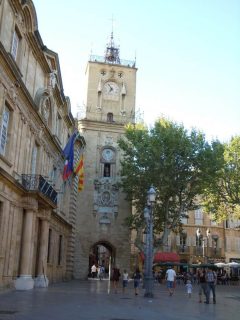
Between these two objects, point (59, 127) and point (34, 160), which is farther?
point (59, 127)

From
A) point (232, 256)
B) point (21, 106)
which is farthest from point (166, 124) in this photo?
point (232, 256)

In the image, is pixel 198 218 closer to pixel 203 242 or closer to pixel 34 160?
pixel 203 242

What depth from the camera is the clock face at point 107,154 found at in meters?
42.3

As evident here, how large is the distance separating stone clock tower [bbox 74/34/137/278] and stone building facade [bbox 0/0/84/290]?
465 inches

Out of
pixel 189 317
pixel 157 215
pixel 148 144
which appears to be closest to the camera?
pixel 189 317

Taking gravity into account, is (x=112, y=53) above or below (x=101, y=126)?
above

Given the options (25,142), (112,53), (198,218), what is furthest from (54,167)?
(198,218)

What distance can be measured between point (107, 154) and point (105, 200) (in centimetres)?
465

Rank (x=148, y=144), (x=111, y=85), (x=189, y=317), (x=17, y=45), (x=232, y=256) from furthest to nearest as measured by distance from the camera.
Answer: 1. (x=232, y=256)
2. (x=111, y=85)
3. (x=148, y=144)
4. (x=17, y=45)
5. (x=189, y=317)

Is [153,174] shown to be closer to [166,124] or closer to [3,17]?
[166,124]

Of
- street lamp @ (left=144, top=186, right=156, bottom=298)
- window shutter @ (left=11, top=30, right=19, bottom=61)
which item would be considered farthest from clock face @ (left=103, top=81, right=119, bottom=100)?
street lamp @ (left=144, top=186, right=156, bottom=298)

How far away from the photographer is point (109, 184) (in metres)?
41.6

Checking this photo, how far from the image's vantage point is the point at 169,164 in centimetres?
3516

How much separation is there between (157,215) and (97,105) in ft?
44.2
